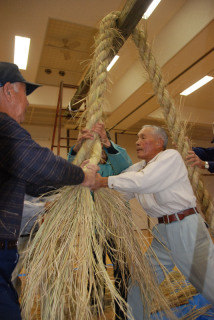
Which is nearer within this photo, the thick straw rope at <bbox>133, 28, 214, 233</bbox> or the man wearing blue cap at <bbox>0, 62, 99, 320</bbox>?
the man wearing blue cap at <bbox>0, 62, 99, 320</bbox>

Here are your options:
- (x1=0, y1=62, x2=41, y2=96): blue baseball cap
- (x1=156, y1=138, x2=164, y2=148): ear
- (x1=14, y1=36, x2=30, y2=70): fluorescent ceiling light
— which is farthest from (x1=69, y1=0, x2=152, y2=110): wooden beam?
(x1=14, y1=36, x2=30, y2=70): fluorescent ceiling light

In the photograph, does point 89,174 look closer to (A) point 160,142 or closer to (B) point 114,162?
(B) point 114,162

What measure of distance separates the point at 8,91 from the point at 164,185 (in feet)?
3.12

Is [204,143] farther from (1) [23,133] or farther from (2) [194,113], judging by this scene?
(1) [23,133]

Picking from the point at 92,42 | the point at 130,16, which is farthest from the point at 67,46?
the point at 130,16

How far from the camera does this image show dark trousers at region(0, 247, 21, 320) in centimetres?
71

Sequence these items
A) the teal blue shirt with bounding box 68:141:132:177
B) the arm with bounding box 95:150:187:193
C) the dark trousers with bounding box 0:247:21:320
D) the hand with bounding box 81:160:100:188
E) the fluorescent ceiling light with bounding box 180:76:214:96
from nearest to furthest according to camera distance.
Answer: the dark trousers with bounding box 0:247:21:320, the hand with bounding box 81:160:100:188, the arm with bounding box 95:150:187:193, the teal blue shirt with bounding box 68:141:132:177, the fluorescent ceiling light with bounding box 180:76:214:96

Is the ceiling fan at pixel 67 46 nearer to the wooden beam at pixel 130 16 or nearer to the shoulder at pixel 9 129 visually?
the wooden beam at pixel 130 16

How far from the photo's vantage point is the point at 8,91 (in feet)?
3.06

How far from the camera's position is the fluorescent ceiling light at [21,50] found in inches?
158

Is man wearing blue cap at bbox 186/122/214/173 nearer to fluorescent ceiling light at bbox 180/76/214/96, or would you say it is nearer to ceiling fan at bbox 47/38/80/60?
ceiling fan at bbox 47/38/80/60

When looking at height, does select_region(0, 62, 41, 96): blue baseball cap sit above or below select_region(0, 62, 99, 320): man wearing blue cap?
above

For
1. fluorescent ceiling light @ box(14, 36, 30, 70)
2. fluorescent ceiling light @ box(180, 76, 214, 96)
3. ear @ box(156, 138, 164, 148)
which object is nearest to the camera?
ear @ box(156, 138, 164, 148)

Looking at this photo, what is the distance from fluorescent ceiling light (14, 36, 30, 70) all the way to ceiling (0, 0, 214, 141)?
9cm
